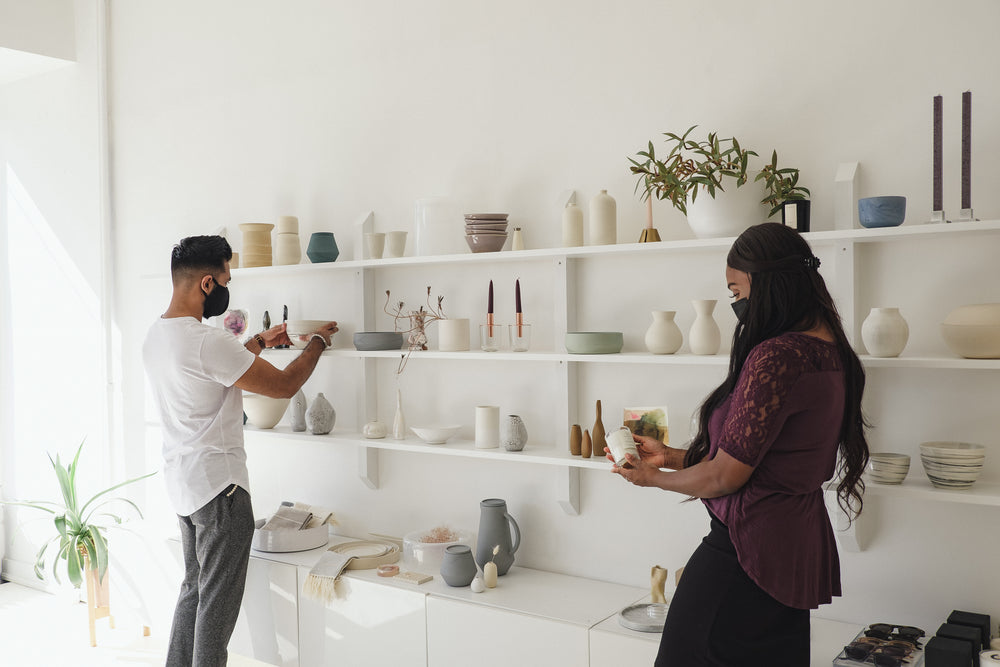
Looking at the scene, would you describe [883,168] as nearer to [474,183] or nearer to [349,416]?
[474,183]

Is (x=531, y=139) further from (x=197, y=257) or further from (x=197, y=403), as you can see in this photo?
(x=197, y=403)

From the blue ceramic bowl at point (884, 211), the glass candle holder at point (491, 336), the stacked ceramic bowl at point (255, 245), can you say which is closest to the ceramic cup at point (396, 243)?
the glass candle holder at point (491, 336)

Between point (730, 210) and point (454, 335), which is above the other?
point (730, 210)

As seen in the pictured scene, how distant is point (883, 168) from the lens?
2.34 meters

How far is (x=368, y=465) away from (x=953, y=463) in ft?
6.68

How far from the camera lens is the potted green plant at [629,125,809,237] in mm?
2393

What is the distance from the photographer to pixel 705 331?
97.0 inches

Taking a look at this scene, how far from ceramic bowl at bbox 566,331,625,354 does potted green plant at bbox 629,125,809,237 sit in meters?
0.41

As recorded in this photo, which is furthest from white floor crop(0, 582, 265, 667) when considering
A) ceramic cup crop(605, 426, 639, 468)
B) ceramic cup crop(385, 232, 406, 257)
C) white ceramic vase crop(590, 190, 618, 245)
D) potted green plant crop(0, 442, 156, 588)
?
white ceramic vase crop(590, 190, 618, 245)

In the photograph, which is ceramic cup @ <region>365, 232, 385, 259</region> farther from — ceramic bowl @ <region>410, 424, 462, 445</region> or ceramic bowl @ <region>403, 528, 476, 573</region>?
ceramic bowl @ <region>403, 528, 476, 573</region>

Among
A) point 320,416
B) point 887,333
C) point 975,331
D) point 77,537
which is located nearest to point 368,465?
point 320,416

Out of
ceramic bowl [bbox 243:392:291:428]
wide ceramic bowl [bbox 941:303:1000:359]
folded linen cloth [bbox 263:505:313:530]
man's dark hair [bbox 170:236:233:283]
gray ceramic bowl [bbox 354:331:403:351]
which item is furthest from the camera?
ceramic bowl [bbox 243:392:291:428]

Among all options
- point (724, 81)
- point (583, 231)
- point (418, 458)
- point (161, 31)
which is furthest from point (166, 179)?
point (724, 81)

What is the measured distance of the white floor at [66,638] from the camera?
368 centimetres
